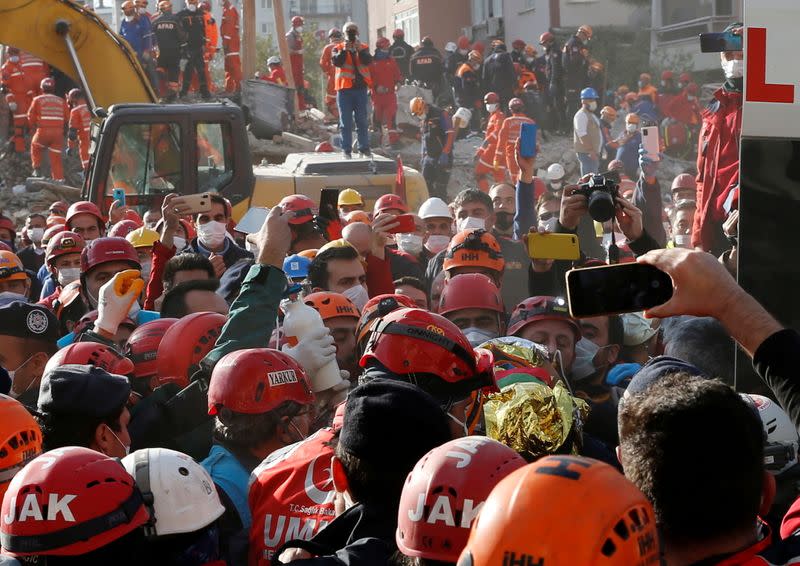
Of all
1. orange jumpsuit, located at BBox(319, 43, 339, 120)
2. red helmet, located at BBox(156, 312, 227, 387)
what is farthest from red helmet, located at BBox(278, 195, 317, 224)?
orange jumpsuit, located at BBox(319, 43, 339, 120)

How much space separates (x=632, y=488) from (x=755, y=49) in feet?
6.66

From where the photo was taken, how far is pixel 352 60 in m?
17.8

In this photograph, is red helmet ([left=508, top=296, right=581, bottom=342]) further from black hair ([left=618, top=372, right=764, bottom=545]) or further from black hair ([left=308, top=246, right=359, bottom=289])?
black hair ([left=618, top=372, right=764, bottom=545])

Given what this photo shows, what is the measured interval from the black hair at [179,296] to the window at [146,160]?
5.73 m

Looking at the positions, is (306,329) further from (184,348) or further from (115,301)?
(115,301)

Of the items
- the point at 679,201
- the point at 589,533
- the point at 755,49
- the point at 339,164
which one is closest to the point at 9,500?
the point at 589,533

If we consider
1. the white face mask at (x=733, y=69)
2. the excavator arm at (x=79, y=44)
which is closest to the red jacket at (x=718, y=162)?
the white face mask at (x=733, y=69)

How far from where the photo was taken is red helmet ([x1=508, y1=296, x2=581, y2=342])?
20.2 feet

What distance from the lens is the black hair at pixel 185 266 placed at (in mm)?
7332

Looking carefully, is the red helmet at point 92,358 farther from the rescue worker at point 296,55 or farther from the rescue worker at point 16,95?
the rescue worker at point 296,55

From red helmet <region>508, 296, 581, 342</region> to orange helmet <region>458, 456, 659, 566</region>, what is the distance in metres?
4.16

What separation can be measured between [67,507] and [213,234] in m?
5.72

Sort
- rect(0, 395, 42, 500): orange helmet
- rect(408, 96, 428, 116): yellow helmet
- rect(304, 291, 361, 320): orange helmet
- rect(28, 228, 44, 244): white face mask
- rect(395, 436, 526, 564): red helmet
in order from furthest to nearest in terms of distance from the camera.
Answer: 1. rect(408, 96, 428, 116): yellow helmet
2. rect(28, 228, 44, 244): white face mask
3. rect(304, 291, 361, 320): orange helmet
4. rect(0, 395, 42, 500): orange helmet
5. rect(395, 436, 526, 564): red helmet

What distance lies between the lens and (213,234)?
8.48 meters
